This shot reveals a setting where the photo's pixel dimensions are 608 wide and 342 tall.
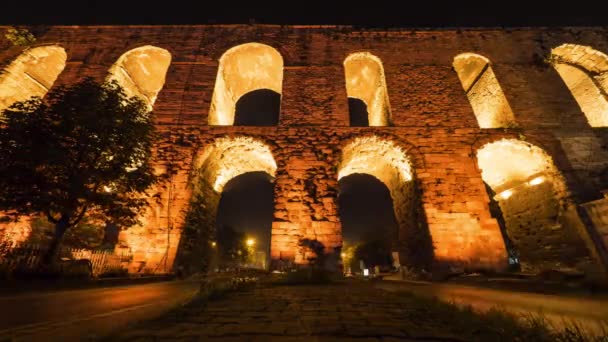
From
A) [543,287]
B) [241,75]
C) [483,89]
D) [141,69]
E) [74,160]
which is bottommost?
[543,287]

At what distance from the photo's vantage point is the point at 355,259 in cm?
4153

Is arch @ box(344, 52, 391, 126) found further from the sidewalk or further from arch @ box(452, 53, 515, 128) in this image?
the sidewalk

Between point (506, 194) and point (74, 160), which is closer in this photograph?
point (74, 160)

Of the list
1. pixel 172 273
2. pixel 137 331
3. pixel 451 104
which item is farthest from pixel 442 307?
pixel 451 104

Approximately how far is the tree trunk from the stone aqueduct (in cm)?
141

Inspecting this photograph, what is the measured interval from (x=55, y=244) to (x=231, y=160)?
539 centimetres

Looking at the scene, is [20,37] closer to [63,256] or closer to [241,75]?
[241,75]

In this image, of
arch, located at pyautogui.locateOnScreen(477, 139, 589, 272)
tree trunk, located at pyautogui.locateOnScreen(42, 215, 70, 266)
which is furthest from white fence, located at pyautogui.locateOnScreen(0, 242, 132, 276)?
arch, located at pyautogui.locateOnScreen(477, 139, 589, 272)

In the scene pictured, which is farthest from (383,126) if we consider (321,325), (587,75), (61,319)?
(587,75)

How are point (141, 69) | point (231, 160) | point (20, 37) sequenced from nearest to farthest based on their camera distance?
point (231, 160)
point (20, 37)
point (141, 69)

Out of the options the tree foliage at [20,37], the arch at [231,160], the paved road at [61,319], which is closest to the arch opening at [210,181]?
the arch at [231,160]

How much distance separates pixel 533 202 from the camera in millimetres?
9156

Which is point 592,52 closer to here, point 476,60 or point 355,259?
point 476,60

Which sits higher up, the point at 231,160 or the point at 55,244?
the point at 231,160
